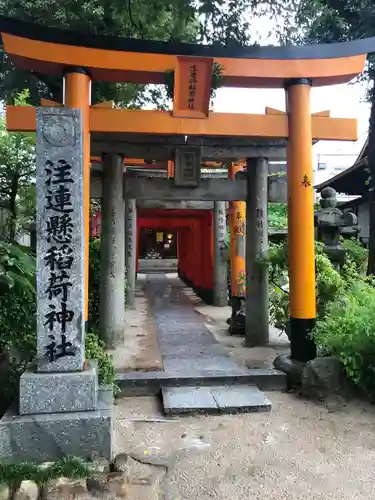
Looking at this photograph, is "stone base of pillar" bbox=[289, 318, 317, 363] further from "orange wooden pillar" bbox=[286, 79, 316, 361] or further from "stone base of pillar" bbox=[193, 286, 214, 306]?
"stone base of pillar" bbox=[193, 286, 214, 306]

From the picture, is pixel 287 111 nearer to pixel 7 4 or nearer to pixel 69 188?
pixel 69 188

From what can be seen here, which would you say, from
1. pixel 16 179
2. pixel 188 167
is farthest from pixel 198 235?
pixel 16 179

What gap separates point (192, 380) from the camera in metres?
5.40

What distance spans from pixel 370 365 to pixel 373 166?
436cm

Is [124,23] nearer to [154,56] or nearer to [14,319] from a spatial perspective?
[154,56]

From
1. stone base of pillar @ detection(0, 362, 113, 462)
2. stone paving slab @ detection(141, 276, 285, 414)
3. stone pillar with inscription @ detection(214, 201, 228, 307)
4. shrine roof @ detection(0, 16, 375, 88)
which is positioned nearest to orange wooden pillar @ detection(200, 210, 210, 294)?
stone pillar with inscription @ detection(214, 201, 228, 307)

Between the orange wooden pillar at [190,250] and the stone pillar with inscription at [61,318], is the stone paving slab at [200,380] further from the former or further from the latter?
the orange wooden pillar at [190,250]

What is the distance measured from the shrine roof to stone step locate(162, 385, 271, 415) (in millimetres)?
3936

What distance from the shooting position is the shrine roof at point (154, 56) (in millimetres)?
5234

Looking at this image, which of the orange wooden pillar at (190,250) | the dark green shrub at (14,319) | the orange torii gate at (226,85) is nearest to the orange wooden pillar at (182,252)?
the orange wooden pillar at (190,250)

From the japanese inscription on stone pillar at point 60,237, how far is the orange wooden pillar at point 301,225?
3038 millimetres

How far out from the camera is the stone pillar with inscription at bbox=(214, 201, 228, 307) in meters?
12.0

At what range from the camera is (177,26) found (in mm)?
6273

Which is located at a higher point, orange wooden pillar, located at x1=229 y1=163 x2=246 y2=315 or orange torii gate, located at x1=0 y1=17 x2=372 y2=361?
orange torii gate, located at x1=0 y1=17 x2=372 y2=361
